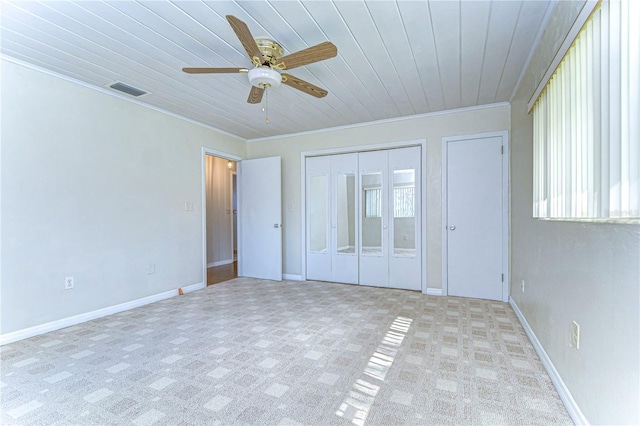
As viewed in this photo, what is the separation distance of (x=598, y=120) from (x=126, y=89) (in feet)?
13.1

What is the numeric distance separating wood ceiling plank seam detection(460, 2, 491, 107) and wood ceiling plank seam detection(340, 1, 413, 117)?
1.99 feet

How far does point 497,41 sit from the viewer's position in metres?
2.42

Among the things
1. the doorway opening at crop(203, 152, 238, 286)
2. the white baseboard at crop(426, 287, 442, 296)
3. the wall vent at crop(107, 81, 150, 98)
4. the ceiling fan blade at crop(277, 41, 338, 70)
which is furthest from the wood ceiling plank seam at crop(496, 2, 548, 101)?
the doorway opening at crop(203, 152, 238, 286)

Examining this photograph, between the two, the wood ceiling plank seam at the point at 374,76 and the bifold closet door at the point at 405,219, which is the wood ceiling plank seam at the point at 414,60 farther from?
the bifold closet door at the point at 405,219

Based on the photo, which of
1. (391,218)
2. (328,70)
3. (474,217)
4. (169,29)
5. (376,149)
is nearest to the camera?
(169,29)

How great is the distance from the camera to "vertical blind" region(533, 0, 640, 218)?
3.68 ft

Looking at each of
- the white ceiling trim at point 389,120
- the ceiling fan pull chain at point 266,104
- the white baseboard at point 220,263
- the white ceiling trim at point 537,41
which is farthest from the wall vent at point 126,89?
the white baseboard at point 220,263

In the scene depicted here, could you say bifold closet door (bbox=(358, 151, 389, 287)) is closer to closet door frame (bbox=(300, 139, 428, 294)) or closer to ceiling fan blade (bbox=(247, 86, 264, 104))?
closet door frame (bbox=(300, 139, 428, 294))

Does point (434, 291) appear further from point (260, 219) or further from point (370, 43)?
point (370, 43)

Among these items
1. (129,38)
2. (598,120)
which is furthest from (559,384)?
(129,38)

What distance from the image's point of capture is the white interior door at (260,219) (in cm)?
506

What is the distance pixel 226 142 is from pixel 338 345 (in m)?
3.80

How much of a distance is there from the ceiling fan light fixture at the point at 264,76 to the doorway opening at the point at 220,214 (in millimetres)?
4204

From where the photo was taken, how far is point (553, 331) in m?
2.02
